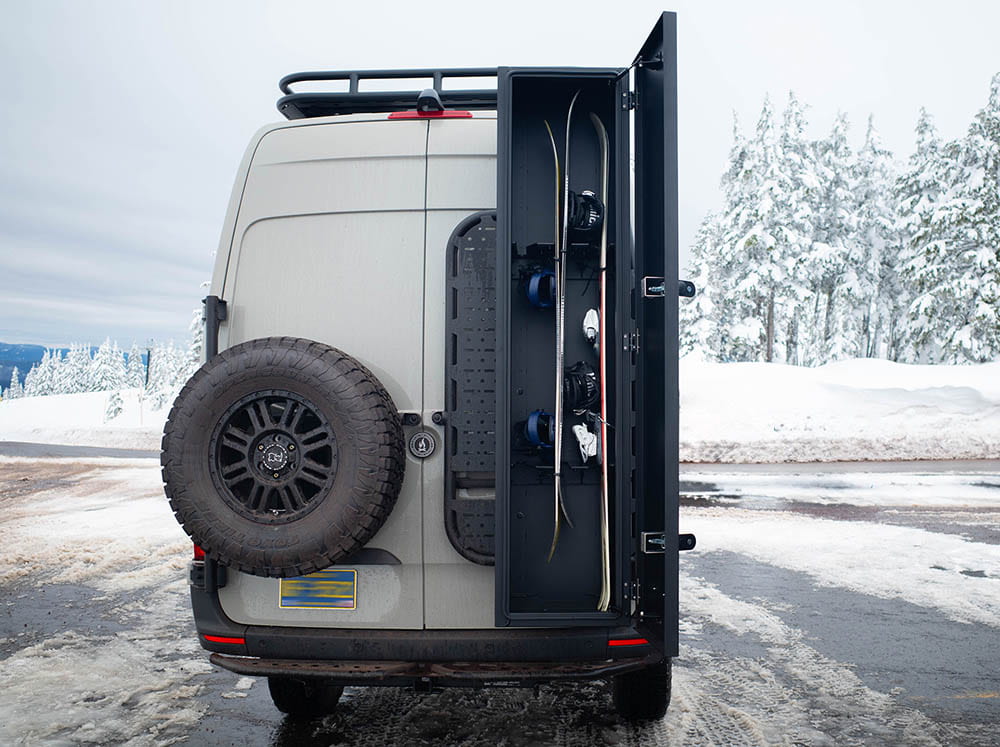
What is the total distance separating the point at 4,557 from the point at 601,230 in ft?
24.9

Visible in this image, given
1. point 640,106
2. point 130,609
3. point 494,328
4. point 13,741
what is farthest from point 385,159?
point 130,609

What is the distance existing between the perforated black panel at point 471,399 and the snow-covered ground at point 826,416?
46.9 feet

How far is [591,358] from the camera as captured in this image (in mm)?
3338

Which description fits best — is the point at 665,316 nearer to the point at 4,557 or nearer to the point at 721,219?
the point at 4,557

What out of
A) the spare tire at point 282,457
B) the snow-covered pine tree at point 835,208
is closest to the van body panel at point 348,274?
the spare tire at point 282,457

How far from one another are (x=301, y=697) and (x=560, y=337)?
227cm

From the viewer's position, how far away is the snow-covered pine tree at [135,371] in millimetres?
100631

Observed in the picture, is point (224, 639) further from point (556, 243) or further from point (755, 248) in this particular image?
point (755, 248)

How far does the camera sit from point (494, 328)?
3.29m

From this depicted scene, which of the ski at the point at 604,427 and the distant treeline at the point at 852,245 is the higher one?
the distant treeline at the point at 852,245

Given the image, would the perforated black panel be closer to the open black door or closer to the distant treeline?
the open black door

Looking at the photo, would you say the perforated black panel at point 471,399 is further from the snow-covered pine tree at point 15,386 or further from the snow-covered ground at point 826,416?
the snow-covered pine tree at point 15,386

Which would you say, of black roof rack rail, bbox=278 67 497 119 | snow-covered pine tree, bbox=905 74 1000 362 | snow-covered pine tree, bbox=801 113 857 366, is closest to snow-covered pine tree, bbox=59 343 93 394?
snow-covered pine tree, bbox=801 113 857 366

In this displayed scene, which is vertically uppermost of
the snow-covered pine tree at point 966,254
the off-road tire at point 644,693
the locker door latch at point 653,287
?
the snow-covered pine tree at point 966,254
